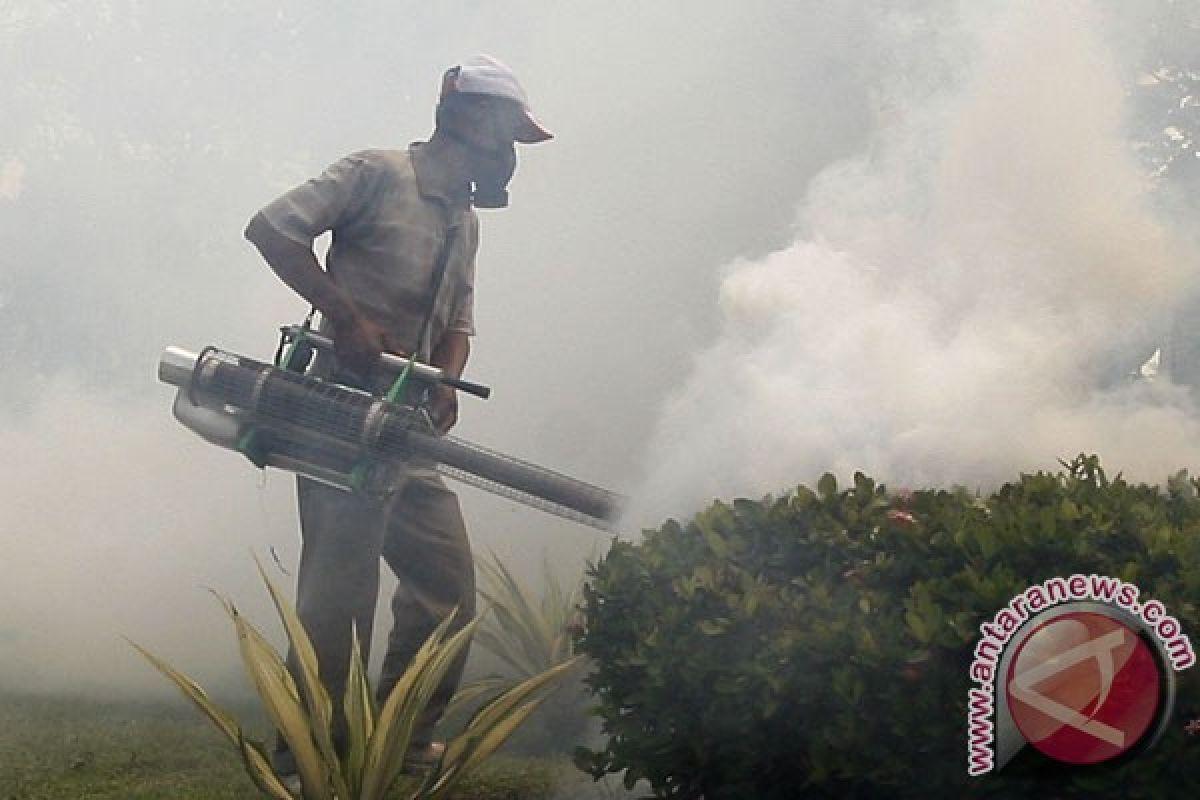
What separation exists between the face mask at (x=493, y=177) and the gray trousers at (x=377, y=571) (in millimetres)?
1042

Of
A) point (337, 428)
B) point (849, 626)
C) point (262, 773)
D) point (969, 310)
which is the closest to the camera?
point (849, 626)

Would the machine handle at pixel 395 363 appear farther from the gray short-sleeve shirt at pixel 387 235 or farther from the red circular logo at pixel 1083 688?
the red circular logo at pixel 1083 688

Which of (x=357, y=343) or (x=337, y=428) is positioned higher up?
(x=357, y=343)

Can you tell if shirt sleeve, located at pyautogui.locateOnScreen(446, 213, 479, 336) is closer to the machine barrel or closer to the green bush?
the machine barrel

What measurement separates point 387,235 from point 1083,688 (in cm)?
282

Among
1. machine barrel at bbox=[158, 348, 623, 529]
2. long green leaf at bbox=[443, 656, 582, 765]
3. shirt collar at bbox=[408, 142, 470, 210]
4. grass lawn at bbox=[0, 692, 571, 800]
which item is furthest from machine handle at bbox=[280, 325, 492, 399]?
grass lawn at bbox=[0, 692, 571, 800]

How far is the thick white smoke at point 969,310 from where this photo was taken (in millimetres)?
4047

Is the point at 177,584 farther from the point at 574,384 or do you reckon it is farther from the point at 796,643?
the point at 796,643

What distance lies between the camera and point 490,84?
14.8 ft

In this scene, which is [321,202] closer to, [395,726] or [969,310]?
[395,726]

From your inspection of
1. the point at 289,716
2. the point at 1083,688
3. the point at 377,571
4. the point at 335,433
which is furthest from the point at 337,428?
the point at 1083,688

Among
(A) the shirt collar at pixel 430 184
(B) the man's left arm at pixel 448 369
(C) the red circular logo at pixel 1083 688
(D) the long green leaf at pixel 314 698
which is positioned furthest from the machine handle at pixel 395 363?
(C) the red circular logo at pixel 1083 688

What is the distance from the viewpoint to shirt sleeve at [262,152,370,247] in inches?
170

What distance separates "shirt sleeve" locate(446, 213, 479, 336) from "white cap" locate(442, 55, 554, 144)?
1.25ft
